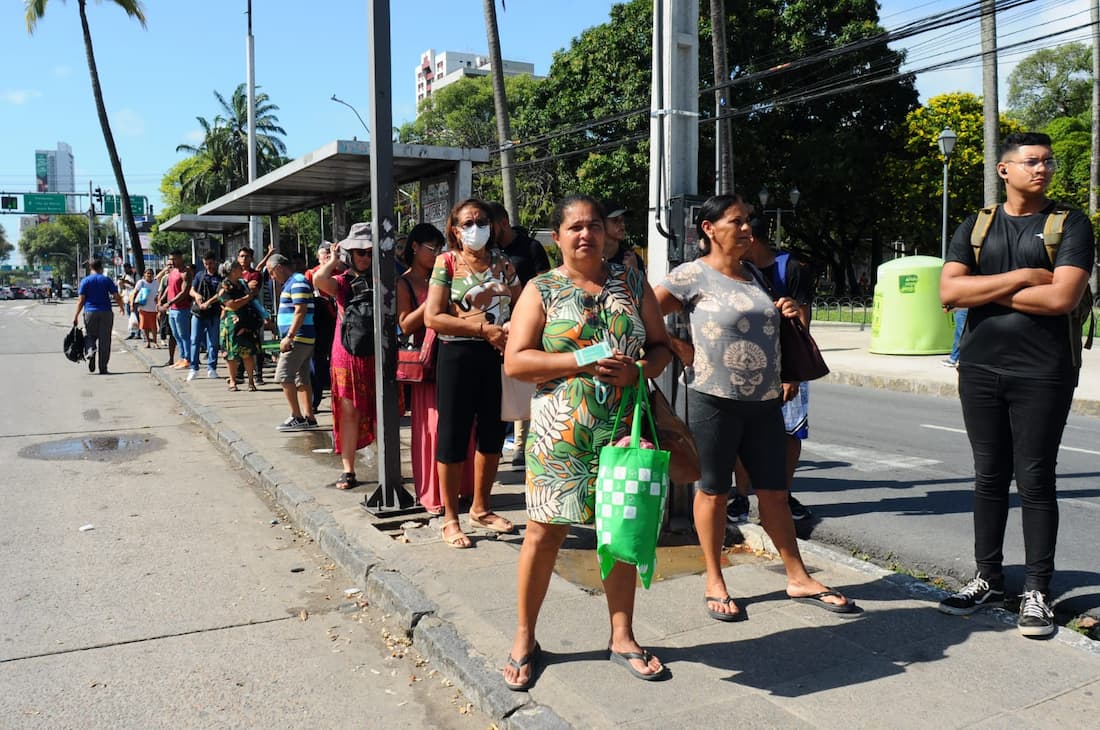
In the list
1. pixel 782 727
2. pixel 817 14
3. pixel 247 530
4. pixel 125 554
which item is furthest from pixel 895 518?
pixel 817 14

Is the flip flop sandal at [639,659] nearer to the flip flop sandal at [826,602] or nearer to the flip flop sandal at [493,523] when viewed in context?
the flip flop sandal at [826,602]

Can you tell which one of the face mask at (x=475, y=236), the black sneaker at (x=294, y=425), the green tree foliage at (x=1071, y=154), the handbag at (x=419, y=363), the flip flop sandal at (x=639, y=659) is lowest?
the flip flop sandal at (x=639, y=659)

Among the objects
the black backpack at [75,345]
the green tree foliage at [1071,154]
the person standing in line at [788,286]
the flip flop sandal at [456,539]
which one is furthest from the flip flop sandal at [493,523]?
the green tree foliage at [1071,154]

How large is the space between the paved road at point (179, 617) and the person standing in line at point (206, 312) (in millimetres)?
5271

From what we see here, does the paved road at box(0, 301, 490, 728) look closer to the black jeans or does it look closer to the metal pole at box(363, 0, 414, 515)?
the metal pole at box(363, 0, 414, 515)

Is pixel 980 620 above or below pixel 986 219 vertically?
below

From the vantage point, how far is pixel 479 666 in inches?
139

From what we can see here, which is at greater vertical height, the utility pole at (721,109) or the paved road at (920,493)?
the utility pole at (721,109)

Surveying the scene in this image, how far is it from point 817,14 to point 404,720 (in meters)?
31.5

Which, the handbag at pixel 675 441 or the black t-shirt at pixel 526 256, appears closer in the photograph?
the handbag at pixel 675 441

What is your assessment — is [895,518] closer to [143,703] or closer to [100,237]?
[143,703]

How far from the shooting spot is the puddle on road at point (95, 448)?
8391 mm

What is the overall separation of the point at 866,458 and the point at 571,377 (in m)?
5.48

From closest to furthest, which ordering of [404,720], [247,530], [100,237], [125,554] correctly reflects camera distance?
1. [404,720]
2. [125,554]
3. [247,530]
4. [100,237]
